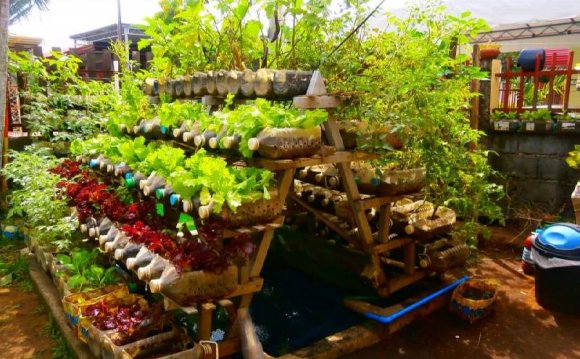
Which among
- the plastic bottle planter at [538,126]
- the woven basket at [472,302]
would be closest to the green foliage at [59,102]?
the woven basket at [472,302]

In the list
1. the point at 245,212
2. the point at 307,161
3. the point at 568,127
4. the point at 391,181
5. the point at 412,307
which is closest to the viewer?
the point at 245,212

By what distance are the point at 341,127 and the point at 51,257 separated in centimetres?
374

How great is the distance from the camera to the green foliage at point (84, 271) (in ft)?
14.9

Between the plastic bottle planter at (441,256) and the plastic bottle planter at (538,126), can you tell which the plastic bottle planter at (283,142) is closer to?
the plastic bottle planter at (441,256)

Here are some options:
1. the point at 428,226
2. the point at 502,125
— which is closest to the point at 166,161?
the point at 428,226

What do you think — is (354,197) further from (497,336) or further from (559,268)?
(559,268)

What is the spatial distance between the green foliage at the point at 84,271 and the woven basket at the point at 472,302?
Answer: 151 inches

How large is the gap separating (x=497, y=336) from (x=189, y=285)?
11.2ft

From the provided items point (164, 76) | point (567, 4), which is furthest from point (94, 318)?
point (567, 4)

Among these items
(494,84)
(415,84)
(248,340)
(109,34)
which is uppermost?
(109,34)

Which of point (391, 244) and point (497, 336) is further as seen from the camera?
point (391, 244)

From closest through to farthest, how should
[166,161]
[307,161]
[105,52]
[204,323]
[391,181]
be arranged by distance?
[204,323], [307,161], [166,161], [391,181], [105,52]

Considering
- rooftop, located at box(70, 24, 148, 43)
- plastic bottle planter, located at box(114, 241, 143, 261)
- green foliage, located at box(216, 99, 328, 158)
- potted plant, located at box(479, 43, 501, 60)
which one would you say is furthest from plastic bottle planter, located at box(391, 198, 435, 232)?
rooftop, located at box(70, 24, 148, 43)

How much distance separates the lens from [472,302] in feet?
16.4
